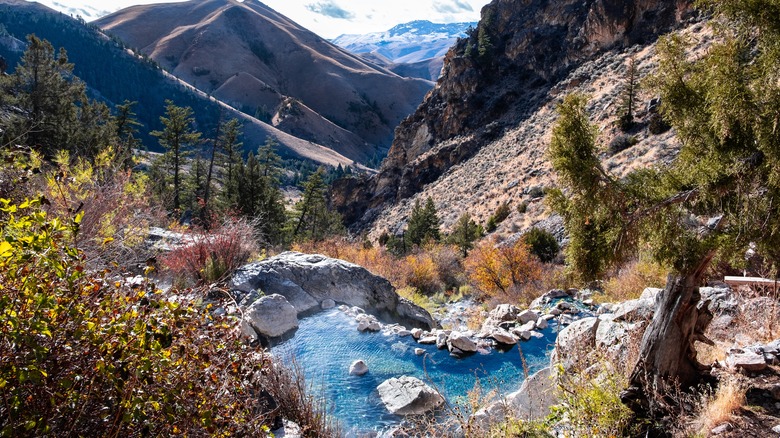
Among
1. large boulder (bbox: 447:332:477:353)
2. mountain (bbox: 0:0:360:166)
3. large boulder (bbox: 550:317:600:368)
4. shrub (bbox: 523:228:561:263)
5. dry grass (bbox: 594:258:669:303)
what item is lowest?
mountain (bbox: 0:0:360:166)

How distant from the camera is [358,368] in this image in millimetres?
7555

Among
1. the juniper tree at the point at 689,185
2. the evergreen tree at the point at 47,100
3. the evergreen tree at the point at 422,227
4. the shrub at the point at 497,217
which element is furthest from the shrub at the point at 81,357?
the shrub at the point at 497,217

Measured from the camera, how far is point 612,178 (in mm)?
4602

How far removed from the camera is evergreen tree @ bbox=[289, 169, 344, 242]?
1251 inches

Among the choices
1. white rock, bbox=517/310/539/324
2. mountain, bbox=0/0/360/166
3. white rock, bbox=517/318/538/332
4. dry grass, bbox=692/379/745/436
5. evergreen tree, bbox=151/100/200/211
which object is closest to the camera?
dry grass, bbox=692/379/745/436

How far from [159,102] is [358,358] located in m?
169

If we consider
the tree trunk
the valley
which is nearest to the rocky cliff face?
the valley

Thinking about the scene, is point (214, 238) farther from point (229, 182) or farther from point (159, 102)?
point (159, 102)

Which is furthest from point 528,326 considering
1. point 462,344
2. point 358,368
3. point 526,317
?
point 358,368

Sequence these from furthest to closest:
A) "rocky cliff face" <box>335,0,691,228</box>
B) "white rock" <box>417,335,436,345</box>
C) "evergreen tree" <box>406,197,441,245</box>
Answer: "rocky cliff face" <box>335,0,691,228</box> → "evergreen tree" <box>406,197,441,245</box> → "white rock" <box>417,335,436,345</box>

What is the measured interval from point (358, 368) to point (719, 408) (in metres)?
5.25

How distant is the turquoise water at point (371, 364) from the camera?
6414 mm

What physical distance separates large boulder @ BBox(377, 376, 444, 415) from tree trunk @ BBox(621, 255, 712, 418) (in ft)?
8.74

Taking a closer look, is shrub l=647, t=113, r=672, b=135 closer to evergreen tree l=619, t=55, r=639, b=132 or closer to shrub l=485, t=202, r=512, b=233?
evergreen tree l=619, t=55, r=639, b=132
